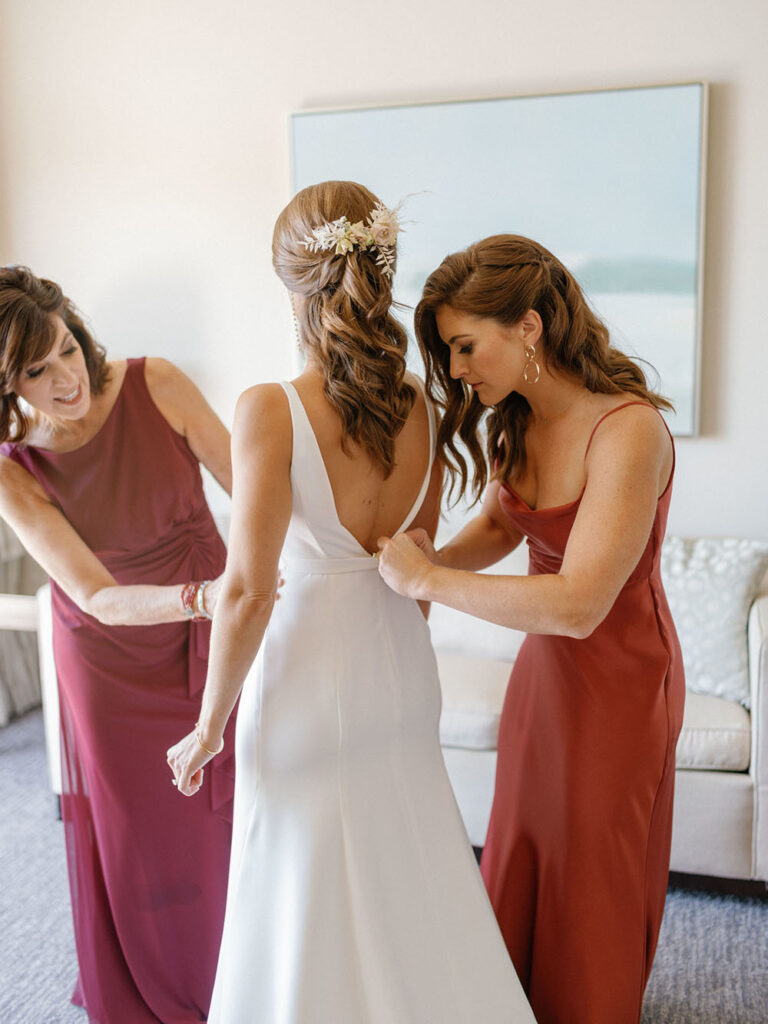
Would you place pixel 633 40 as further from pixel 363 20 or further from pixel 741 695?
pixel 741 695

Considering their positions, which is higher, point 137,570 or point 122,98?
point 122,98

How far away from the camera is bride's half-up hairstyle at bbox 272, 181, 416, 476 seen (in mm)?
1449

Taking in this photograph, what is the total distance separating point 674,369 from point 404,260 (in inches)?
42.0

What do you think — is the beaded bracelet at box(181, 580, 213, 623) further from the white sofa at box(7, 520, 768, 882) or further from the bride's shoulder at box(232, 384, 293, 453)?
the white sofa at box(7, 520, 768, 882)

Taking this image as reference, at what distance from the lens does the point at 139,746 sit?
82.8 inches

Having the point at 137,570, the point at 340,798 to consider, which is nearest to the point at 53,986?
the point at 137,570

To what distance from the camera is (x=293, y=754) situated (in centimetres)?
158

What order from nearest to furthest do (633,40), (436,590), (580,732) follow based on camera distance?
(436,590), (580,732), (633,40)

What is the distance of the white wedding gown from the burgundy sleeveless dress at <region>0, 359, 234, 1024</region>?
51 cm

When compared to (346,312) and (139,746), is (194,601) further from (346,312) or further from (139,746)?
(346,312)

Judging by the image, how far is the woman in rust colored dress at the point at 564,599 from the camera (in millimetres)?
A: 1536

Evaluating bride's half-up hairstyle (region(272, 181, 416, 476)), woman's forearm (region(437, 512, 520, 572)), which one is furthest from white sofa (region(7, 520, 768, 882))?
bride's half-up hairstyle (region(272, 181, 416, 476))

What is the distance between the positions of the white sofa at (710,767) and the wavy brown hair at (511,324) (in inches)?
48.0

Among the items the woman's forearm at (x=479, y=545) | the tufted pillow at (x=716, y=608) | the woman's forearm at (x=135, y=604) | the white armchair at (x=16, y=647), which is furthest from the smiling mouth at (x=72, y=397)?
the white armchair at (x=16, y=647)
